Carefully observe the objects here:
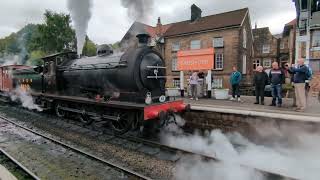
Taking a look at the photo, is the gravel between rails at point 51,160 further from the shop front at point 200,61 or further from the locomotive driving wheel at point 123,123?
the shop front at point 200,61

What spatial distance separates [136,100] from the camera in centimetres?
729

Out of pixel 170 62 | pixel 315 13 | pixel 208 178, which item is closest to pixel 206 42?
pixel 170 62

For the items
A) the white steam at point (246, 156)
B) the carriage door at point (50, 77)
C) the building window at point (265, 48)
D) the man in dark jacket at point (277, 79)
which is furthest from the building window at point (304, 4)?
the building window at point (265, 48)


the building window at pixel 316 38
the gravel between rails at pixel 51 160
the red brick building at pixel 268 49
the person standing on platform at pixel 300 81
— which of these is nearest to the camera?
the gravel between rails at pixel 51 160

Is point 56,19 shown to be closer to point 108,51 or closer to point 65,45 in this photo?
point 65,45

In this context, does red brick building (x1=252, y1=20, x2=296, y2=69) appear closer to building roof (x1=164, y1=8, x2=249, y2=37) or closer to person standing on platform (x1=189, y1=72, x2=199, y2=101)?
building roof (x1=164, y1=8, x2=249, y2=37)

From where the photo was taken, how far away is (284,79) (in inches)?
392

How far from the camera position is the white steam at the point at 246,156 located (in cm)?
521

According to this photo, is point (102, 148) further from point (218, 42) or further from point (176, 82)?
point (176, 82)

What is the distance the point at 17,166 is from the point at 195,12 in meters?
28.4

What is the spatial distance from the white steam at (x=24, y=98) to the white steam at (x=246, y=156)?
7451mm

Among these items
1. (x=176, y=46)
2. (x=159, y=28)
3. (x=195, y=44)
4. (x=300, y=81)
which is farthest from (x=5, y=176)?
(x=159, y=28)

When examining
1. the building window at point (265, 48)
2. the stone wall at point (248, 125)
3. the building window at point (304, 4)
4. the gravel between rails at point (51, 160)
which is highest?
the building window at point (265, 48)

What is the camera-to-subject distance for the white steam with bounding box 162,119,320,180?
521 centimetres
